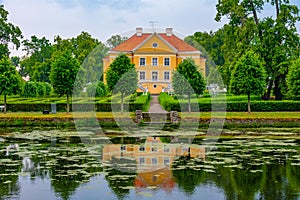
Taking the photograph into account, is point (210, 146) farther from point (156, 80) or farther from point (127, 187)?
point (156, 80)

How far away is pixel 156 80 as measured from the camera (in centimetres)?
5372

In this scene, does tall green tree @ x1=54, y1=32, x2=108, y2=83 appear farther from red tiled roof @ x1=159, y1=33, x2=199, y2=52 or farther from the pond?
the pond

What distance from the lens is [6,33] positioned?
4569cm

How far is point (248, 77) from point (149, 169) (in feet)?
53.9

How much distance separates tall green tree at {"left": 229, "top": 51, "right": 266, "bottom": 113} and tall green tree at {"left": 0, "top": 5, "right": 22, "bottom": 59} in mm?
25872

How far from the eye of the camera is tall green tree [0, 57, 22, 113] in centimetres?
2642

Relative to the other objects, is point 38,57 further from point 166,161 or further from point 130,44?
point 166,161

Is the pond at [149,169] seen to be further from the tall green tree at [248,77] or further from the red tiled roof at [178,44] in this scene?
the red tiled roof at [178,44]

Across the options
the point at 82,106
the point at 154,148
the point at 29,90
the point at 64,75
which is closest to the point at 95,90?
the point at 29,90

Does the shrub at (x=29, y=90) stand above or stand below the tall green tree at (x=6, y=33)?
below

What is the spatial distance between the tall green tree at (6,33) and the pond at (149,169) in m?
29.5

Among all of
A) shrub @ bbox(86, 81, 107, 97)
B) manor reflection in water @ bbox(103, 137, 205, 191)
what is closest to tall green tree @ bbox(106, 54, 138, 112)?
manor reflection in water @ bbox(103, 137, 205, 191)

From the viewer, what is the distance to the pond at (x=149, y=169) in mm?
9352

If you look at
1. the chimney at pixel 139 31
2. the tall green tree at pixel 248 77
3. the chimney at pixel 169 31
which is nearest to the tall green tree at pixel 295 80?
the tall green tree at pixel 248 77
